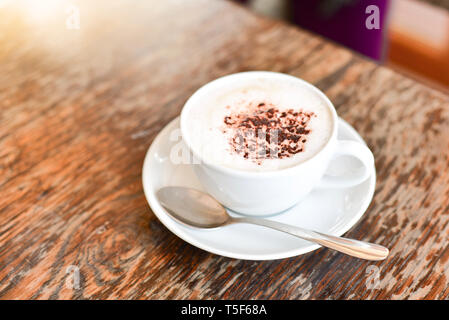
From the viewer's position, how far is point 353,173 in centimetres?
74

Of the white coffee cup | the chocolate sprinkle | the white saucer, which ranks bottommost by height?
the white saucer

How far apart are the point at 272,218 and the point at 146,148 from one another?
0.96 ft

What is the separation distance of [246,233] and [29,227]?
1.15ft

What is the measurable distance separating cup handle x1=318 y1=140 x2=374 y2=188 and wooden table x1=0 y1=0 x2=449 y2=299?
0.24 feet

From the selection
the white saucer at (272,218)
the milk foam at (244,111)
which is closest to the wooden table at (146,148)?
the white saucer at (272,218)

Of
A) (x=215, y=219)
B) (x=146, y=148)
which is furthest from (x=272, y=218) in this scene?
(x=146, y=148)

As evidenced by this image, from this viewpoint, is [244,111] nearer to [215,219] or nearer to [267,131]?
[267,131]

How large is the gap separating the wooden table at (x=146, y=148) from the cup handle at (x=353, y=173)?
A: 73 mm

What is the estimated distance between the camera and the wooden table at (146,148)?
0.68 metres

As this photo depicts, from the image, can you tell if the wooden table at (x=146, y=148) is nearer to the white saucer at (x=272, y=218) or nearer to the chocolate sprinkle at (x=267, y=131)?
the white saucer at (x=272, y=218)

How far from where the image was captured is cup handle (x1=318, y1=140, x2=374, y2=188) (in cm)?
70

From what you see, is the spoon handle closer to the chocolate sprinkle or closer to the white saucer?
the white saucer

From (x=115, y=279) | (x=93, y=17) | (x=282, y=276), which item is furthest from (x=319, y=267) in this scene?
(x=93, y=17)

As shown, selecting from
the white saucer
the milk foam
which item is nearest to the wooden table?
the white saucer
